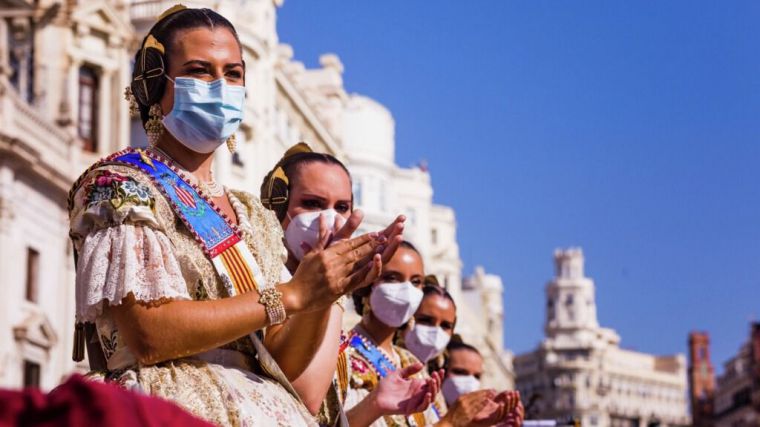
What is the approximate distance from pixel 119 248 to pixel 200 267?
321 millimetres

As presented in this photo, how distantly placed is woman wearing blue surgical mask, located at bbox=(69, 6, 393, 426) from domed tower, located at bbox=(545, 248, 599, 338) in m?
183

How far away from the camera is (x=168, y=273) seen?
4191 mm

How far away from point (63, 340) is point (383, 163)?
29.1 metres

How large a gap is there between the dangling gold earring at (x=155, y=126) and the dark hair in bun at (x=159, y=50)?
24mm

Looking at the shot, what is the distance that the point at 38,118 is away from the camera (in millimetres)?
31859

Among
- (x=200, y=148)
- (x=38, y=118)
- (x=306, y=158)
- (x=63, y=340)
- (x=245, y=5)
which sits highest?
(x=245, y=5)

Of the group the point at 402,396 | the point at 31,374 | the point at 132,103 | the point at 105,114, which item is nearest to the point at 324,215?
the point at 132,103

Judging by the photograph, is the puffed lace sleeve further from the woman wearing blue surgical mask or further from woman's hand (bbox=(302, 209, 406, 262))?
woman's hand (bbox=(302, 209, 406, 262))

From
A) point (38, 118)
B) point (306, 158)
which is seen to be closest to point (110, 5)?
point (38, 118)

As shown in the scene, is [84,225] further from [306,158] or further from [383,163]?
[383,163]

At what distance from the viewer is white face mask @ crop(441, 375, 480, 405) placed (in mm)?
10422

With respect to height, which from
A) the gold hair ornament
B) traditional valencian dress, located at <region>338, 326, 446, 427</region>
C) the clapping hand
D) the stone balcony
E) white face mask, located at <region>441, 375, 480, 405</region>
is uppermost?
the stone balcony

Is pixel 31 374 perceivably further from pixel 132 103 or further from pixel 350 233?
pixel 350 233

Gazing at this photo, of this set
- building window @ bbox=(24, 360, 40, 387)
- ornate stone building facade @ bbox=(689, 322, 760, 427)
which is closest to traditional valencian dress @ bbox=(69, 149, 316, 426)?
building window @ bbox=(24, 360, 40, 387)
